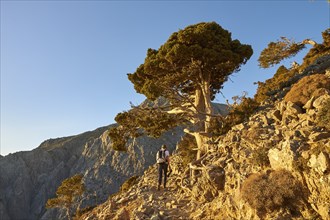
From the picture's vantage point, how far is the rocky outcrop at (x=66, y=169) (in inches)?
3046

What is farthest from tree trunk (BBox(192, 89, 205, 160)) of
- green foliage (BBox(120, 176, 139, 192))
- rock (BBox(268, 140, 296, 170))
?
rock (BBox(268, 140, 296, 170))

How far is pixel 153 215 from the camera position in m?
13.4

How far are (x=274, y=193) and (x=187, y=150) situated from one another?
440 inches

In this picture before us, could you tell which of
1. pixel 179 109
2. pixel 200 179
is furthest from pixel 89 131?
pixel 200 179

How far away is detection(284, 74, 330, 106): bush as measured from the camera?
14414 mm

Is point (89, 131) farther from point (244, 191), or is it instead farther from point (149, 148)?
point (244, 191)

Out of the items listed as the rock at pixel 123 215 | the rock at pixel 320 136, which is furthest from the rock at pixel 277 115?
→ the rock at pixel 123 215

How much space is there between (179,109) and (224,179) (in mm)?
9747

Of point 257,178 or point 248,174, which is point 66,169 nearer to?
point 248,174

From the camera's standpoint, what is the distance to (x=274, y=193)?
10070mm

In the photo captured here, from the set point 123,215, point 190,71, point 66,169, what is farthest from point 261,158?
point 66,169

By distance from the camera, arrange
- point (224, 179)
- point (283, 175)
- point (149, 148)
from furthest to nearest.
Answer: point (149, 148) < point (224, 179) < point (283, 175)

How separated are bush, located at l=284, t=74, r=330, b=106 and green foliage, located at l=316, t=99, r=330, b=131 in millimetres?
2215

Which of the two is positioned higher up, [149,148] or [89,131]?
[89,131]
